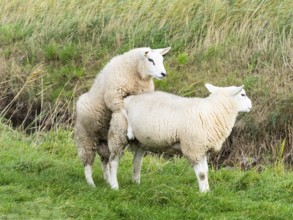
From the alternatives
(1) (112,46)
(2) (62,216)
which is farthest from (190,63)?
(2) (62,216)

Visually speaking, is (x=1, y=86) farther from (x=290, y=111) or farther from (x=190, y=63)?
(x=290, y=111)

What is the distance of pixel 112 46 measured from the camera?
51.5 feet

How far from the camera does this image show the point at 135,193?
903 centimetres

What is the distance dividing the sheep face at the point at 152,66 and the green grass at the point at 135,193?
1.21 metres

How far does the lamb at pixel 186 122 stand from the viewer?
8930 millimetres

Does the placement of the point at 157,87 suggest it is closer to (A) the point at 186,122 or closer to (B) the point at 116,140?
(B) the point at 116,140

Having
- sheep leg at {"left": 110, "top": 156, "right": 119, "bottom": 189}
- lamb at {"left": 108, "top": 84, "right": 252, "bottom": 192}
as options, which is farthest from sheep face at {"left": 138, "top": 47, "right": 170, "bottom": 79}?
sheep leg at {"left": 110, "top": 156, "right": 119, "bottom": 189}

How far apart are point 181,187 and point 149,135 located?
675 millimetres

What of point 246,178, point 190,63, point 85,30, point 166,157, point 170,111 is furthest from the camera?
point 85,30

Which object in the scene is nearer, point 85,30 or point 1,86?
point 1,86

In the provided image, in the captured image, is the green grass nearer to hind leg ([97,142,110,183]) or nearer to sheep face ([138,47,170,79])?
hind leg ([97,142,110,183])

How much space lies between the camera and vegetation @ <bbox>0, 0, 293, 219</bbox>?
348 inches

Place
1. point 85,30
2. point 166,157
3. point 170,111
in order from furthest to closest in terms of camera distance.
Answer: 1. point 85,30
2. point 166,157
3. point 170,111

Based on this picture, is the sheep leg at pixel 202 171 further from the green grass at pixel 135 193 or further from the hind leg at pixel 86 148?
the hind leg at pixel 86 148
